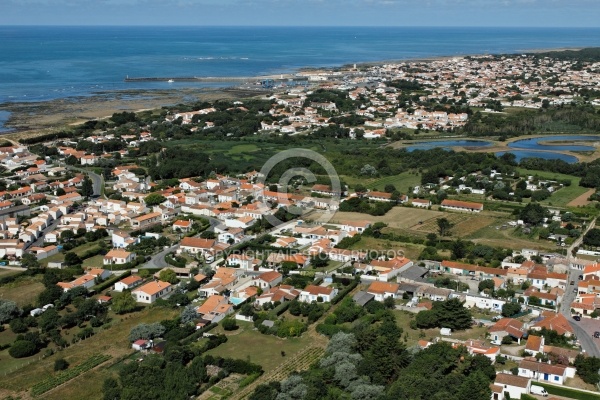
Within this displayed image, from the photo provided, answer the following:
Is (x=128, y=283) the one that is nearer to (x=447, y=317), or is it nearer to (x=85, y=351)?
(x=85, y=351)

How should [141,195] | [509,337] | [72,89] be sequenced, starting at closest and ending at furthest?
1. [509,337]
2. [141,195]
3. [72,89]

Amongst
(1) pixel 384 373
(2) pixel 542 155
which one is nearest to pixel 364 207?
(1) pixel 384 373

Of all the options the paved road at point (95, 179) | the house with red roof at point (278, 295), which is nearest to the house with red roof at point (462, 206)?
the house with red roof at point (278, 295)

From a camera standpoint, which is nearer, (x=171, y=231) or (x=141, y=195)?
(x=171, y=231)

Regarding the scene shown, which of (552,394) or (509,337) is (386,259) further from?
(552,394)

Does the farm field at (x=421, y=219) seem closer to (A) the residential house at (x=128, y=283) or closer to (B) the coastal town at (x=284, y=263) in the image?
(B) the coastal town at (x=284, y=263)

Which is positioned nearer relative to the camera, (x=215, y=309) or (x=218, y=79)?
(x=215, y=309)

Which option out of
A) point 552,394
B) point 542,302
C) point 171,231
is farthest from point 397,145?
point 552,394
